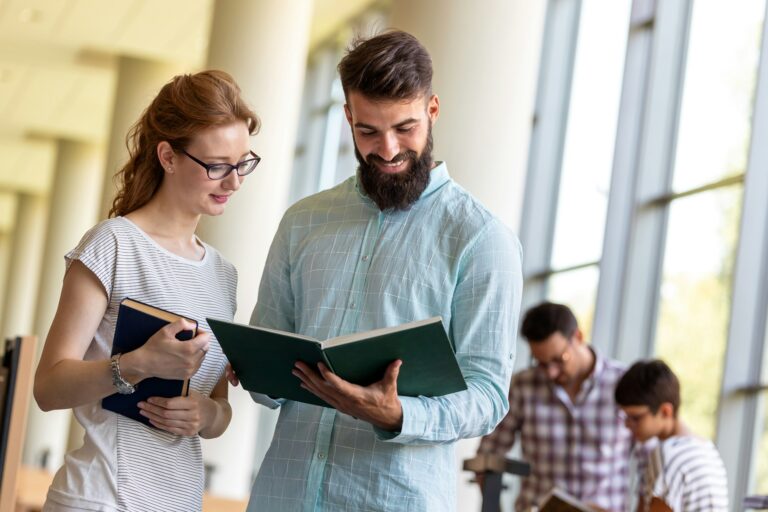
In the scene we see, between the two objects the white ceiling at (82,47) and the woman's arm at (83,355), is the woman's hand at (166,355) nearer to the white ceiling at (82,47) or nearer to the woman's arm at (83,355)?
the woman's arm at (83,355)

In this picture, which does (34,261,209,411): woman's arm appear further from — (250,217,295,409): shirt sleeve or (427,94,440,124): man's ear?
(427,94,440,124): man's ear

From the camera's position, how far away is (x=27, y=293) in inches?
823

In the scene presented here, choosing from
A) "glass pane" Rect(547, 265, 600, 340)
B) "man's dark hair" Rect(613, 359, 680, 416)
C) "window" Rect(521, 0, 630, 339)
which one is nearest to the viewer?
"man's dark hair" Rect(613, 359, 680, 416)

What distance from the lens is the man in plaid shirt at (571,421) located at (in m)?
5.45

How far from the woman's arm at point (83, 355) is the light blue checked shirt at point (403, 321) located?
0.29m

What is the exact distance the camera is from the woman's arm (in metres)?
2.21

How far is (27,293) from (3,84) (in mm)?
6812

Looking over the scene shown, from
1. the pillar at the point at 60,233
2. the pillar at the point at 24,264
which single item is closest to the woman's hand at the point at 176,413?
the pillar at the point at 60,233

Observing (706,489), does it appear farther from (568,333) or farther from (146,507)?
(146,507)

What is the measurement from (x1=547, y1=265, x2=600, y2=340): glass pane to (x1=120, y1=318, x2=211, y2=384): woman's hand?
521 cm

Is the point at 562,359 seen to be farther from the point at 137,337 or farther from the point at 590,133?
the point at 137,337

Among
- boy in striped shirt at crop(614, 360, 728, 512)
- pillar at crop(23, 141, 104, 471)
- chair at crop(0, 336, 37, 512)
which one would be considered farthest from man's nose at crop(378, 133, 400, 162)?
pillar at crop(23, 141, 104, 471)

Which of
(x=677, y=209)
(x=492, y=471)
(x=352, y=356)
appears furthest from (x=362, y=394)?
(x=677, y=209)

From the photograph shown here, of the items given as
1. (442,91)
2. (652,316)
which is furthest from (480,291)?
(652,316)
